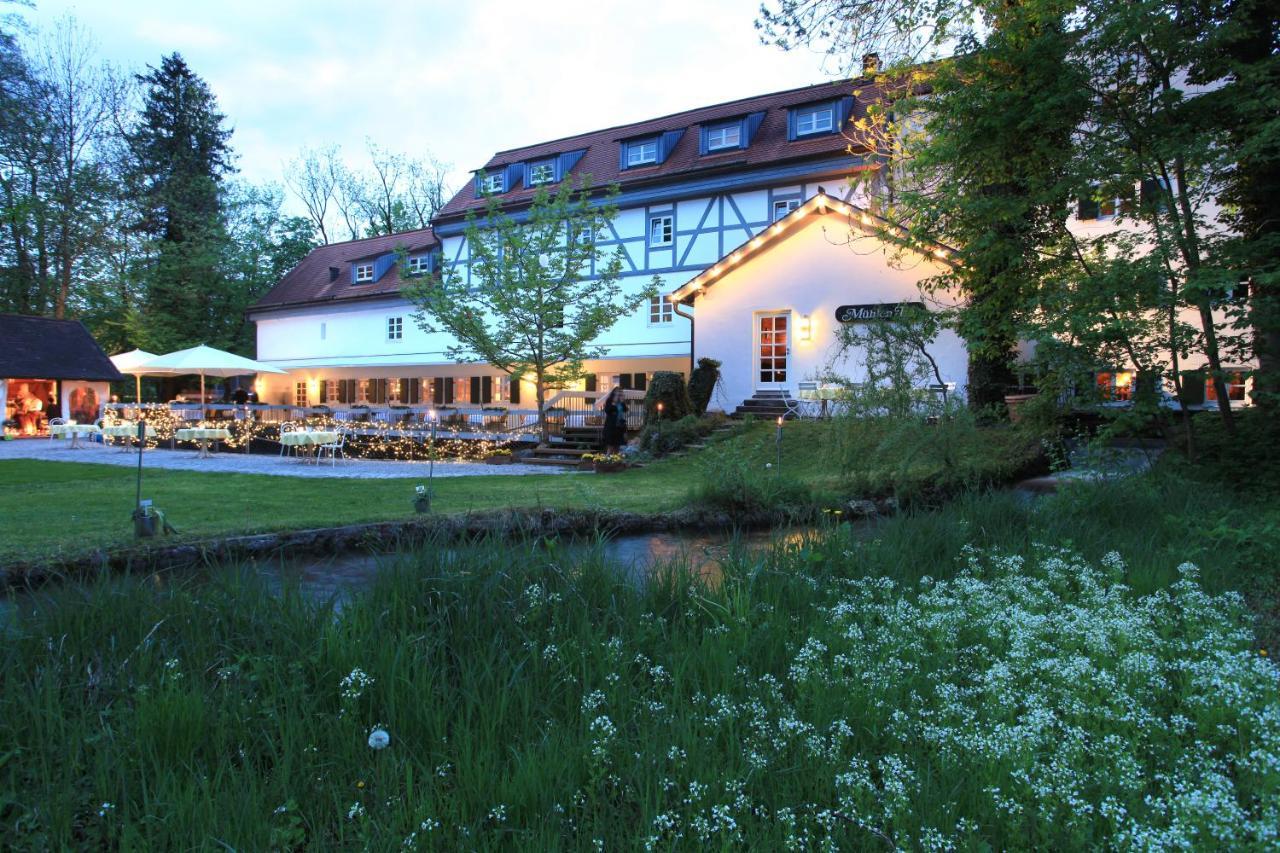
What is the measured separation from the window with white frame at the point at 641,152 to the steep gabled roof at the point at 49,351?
20.2 metres

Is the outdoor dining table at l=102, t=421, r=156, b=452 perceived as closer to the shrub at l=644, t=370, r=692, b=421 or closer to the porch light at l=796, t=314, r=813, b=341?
the shrub at l=644, t=370, r=692, b=421

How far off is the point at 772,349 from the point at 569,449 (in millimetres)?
6455

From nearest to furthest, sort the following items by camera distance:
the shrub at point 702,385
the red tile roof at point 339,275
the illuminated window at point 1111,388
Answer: the illuminated window at point 1111,388 → the shrub at point 702,385 → the red tile roof at point 339,275

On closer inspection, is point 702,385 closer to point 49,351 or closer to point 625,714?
point 625,714

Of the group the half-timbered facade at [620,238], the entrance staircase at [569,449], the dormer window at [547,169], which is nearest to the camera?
the entrance staircase at [569,449]

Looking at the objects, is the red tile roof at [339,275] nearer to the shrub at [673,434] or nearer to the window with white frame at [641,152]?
the window with white frame at [641,152]

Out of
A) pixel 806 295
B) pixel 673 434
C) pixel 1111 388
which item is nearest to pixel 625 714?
pixel 1111 388

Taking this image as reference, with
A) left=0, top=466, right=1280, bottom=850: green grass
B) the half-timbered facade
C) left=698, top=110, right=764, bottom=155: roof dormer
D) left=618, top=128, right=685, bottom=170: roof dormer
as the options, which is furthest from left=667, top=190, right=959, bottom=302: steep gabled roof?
left=0, top=466, right=1280, bottom=850: green grass

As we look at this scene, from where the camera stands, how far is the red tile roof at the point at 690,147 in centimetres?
2319

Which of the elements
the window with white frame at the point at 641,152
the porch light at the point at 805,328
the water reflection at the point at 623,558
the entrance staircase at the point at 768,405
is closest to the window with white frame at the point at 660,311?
the window with white frame at the point at 641,152

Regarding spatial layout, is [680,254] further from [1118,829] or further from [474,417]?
[1118,829]

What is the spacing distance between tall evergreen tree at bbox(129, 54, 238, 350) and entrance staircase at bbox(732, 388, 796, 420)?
95.7 ft

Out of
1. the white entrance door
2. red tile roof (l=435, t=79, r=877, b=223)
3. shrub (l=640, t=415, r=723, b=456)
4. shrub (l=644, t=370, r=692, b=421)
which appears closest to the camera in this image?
shrub (l=640, t=415, r=723, b=456)

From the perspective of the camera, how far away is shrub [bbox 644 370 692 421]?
18.6 m
